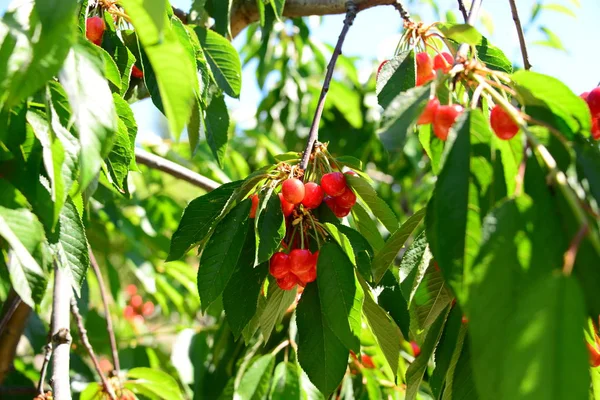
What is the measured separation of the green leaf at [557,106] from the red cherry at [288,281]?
44 cm

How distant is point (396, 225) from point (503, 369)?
25.3 inches

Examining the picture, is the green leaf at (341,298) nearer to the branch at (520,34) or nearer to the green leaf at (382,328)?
the green leaf at (382,328)

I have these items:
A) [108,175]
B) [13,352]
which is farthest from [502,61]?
[13,352]

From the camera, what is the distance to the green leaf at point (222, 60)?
1.45 metres

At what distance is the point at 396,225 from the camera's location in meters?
1.18

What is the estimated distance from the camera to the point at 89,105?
724 mm

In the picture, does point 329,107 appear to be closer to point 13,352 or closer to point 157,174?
point 157,174

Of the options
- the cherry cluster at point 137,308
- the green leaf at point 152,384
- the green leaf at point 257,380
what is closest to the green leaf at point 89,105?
the green leaf at point 257,380

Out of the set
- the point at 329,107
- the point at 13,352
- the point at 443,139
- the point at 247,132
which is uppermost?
the point at 329,107

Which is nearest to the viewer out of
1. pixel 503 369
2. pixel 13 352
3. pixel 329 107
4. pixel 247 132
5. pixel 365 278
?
pixel 503 369

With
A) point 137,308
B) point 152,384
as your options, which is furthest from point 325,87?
point 137,308

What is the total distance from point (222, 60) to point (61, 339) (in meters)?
0.64

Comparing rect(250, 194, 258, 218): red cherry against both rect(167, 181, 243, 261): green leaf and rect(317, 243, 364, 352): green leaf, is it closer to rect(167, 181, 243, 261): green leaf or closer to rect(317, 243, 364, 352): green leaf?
rect(167, 181, 243, 261): green leaf

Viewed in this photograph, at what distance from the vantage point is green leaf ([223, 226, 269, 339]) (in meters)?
1.09
